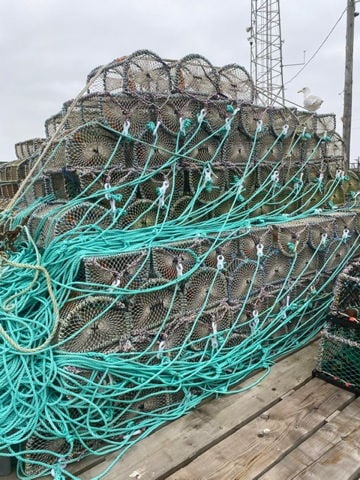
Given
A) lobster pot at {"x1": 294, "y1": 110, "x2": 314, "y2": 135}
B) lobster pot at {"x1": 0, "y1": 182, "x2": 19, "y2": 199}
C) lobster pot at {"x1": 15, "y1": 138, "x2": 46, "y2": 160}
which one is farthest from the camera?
lobster pot at {"x1": 0, "y1": 182, "x2": 19, "y2": 199}

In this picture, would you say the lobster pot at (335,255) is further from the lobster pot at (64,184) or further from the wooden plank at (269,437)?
the lobster pot at (64,184)

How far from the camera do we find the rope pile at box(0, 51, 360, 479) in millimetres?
1692

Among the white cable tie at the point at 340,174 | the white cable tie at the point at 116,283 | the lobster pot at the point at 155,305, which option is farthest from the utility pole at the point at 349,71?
the white cable tie at the point at 116,283

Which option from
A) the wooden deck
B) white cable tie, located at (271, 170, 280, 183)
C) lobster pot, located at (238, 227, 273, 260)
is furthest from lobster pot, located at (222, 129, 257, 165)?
the wooden deck

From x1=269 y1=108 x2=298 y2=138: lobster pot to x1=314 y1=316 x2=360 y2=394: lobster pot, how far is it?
151 centimetres

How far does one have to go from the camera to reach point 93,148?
2.12 meters

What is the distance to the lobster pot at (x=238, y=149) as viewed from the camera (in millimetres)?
2633

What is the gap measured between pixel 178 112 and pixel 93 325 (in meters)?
1.40

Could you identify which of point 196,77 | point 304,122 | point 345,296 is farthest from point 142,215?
point 304,122

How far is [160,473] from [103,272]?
91 cm

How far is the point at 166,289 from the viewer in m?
2.04

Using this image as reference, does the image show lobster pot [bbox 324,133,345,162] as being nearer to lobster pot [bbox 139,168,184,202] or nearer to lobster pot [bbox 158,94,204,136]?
lobster pot [bbox 158,94,204,136]

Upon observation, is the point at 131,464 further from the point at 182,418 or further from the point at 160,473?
the point at 182,418

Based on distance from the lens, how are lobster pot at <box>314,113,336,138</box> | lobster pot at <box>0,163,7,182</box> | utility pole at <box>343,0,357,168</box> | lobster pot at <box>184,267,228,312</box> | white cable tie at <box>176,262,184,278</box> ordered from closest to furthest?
white cable tie at <box>176,262,184,278</box>
lobster pot at <box>184,267,228,312</box>
lobster pot at <box>314,113,336,138</box>
lobster pot at <box>0,163,7,182</box>
utility pole at <box>343,0,357,168</box>
